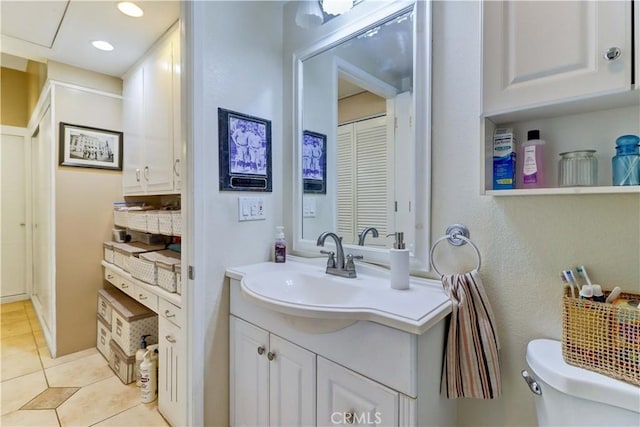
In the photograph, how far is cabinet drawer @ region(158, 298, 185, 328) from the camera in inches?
57.5

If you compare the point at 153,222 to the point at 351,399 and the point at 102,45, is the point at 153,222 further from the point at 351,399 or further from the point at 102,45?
the point at 351,399

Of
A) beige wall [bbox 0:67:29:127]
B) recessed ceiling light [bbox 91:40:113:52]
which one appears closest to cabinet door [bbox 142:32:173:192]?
recessed ceiling light [bbox 91:40:113:52]

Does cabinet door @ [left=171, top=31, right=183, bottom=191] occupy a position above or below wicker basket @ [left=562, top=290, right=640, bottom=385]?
above

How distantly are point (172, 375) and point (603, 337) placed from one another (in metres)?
1.74

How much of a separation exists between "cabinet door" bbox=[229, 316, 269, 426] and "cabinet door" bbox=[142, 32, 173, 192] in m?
1.02

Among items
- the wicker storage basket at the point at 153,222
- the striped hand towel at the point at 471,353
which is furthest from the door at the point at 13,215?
the striped hand towel at the point at 471,353

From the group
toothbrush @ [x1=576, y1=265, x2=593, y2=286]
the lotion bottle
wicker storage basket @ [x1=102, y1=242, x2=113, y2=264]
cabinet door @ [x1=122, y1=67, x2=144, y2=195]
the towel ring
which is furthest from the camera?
wicker storage basket @ [x1=102, y1=242, x2=113, y2=264]

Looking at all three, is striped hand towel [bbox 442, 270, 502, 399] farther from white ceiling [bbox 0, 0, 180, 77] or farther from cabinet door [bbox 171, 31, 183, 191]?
white ceiling [bbox 0, 0, 180, 77]

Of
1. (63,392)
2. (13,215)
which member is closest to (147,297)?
(63,392)

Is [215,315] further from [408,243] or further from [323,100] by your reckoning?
[323,100]

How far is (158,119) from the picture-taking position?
1.94 m

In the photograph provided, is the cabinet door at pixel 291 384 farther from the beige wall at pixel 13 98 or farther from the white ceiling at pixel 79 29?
the beige wall at pixel 13 98

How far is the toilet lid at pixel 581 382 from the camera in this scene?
67 centimetres

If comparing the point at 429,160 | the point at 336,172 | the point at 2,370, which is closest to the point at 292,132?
the point at 336,172
